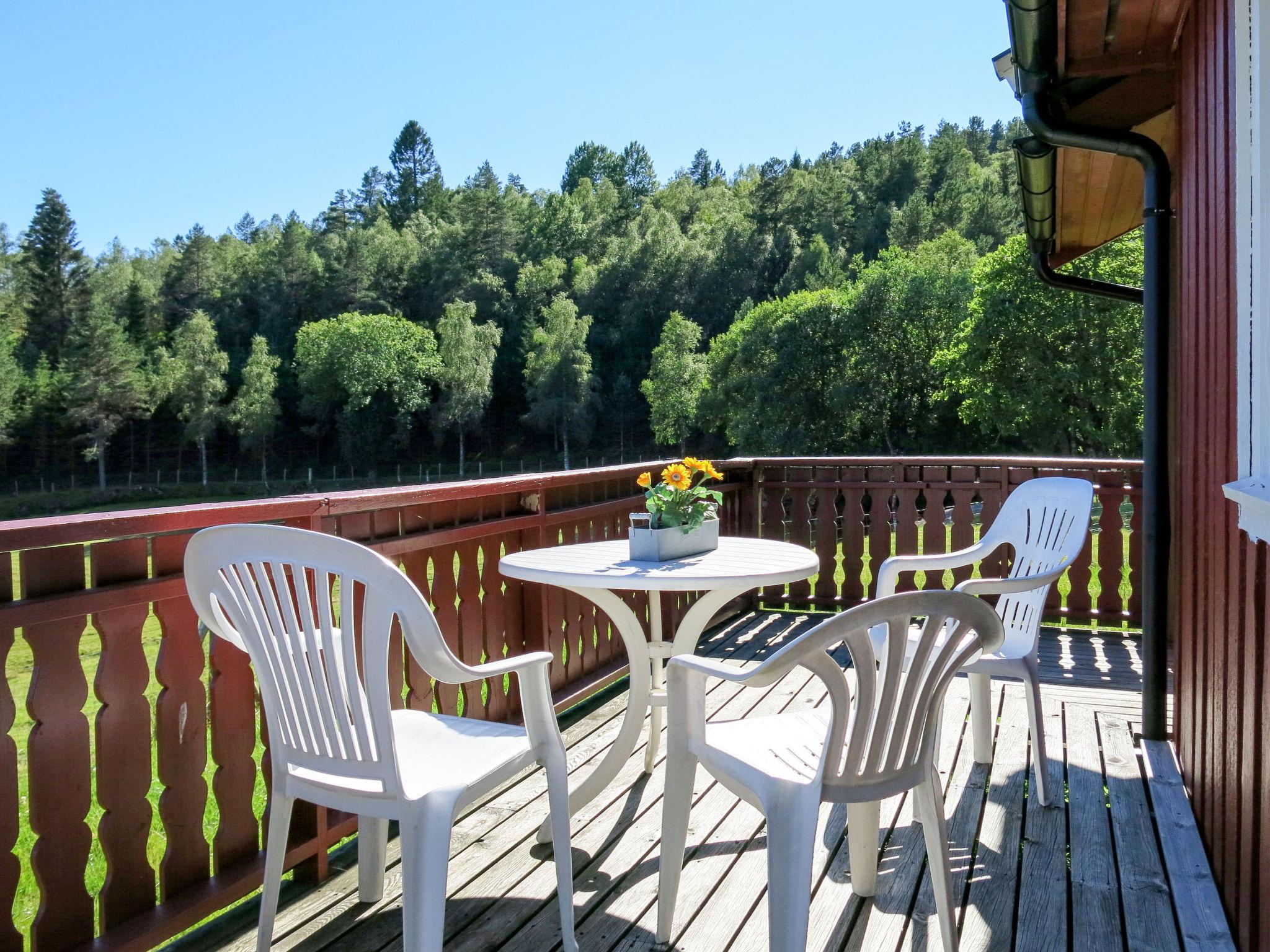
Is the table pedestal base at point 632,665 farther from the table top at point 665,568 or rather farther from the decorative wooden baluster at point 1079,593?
the decorative wooden baluster at point 1079,593

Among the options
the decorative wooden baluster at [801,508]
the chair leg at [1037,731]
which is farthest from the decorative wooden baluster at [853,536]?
the chair leg at [1037,731]

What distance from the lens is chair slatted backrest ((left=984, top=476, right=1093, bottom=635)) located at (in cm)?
277

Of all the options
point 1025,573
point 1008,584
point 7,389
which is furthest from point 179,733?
point 7,389

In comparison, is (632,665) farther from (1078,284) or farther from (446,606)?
(1078,284)

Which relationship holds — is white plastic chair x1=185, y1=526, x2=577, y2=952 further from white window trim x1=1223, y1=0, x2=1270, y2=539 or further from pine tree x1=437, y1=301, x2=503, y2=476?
pine tree x1=437, y1=301, x2=503, y2=476

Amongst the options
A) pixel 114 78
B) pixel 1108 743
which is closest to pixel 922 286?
pixel 1108 743

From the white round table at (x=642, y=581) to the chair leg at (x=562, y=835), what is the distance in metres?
0.51

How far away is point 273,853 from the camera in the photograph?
1771mm

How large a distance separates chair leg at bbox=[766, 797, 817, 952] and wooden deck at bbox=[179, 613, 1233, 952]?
0.44 m

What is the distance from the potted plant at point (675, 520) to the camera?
2678 millimetres

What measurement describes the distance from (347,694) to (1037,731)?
76.7 inches

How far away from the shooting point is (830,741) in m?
1.56

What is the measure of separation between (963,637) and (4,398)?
166ft

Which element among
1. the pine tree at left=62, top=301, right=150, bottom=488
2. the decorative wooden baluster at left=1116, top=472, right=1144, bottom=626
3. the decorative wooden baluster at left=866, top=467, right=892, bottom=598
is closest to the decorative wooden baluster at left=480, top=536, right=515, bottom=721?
the decorative wooden baluster at left=866, top=467, right=892, bottom=598
